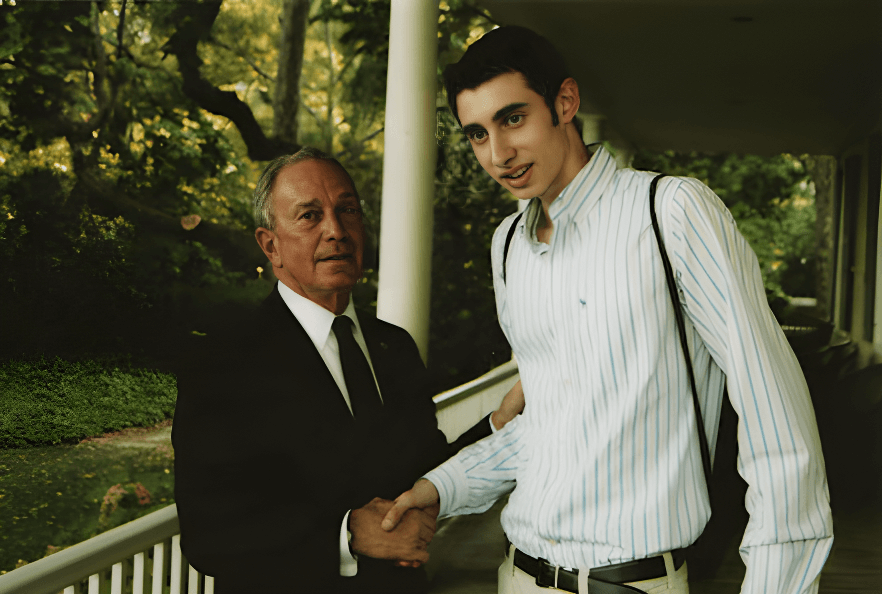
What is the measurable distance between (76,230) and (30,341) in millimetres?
363

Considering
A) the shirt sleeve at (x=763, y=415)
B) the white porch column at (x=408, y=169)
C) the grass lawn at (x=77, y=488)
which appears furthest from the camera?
the white porch column at (x=408, y=169)

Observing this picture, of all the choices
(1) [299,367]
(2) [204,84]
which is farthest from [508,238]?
(2) [204,84]

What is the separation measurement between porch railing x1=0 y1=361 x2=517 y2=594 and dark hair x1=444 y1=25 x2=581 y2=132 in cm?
139

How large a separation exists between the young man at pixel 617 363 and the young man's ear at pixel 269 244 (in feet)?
1.77

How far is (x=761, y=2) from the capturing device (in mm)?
3924

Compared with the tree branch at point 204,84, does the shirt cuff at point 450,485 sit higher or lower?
lower

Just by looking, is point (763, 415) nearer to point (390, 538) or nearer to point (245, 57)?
point (390, 538)

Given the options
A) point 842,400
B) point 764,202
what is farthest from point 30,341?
point 764,202

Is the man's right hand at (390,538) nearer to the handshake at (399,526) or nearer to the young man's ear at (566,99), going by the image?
the handshake at (399,526)

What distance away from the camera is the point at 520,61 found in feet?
4.86

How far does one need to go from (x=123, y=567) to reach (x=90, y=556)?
0.13 metres

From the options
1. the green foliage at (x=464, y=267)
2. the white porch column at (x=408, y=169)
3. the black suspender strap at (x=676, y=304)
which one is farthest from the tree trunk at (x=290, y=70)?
the black suspender strap at (x=676, y=304)

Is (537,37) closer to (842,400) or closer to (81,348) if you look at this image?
(81,348)

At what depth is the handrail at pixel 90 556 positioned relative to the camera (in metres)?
1.55
